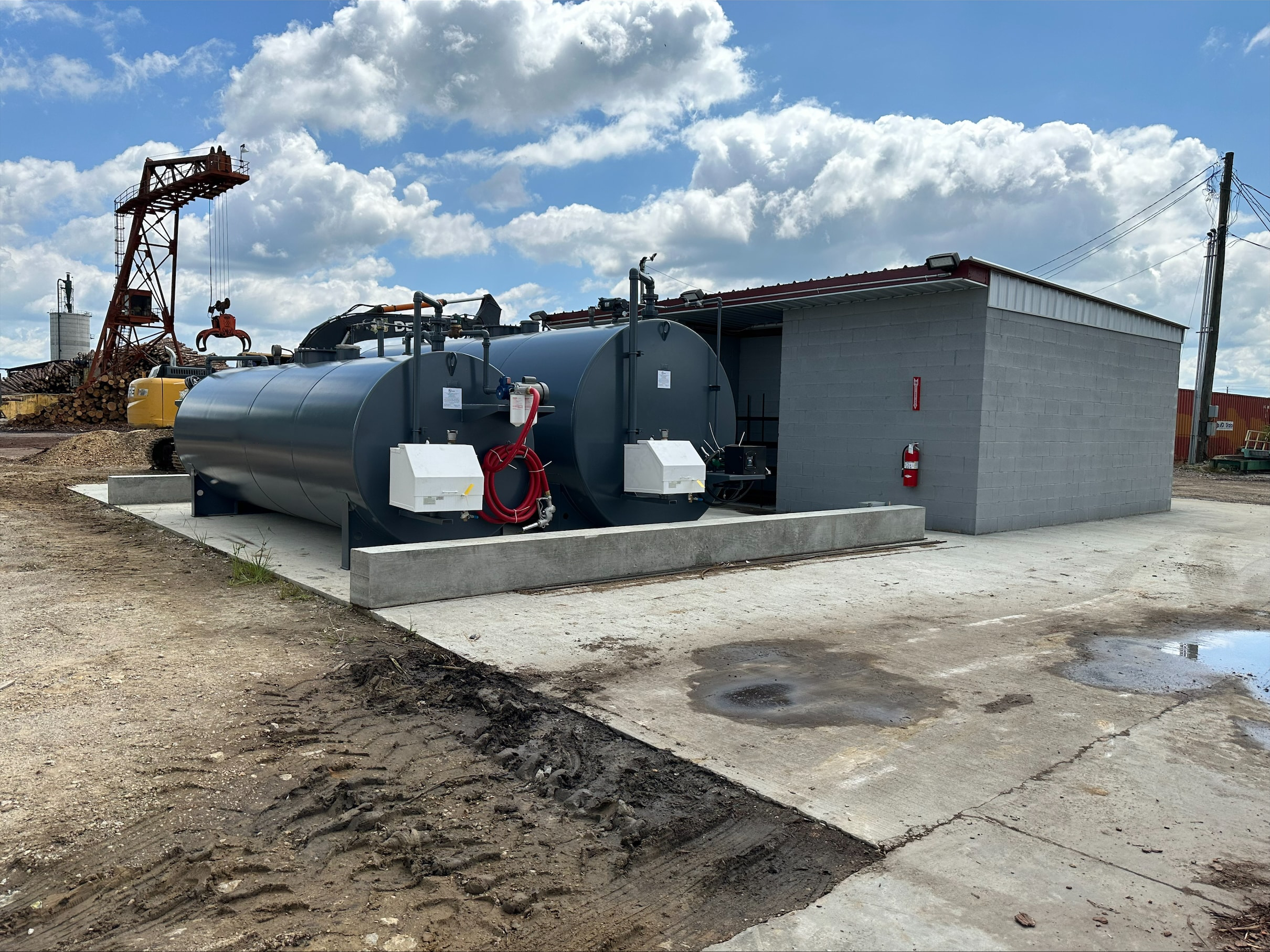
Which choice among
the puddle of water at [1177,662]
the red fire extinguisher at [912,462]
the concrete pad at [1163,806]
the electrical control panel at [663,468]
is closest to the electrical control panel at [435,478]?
the electrical control panel at [663,468]

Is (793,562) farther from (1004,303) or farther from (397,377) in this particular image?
(1004,303)

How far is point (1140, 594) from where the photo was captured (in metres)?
8.30

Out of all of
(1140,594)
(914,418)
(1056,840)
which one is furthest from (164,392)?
(1056,840)

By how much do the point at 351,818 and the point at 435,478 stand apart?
Result: 442 cm

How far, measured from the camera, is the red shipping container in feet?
113

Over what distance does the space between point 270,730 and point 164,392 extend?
19112mm

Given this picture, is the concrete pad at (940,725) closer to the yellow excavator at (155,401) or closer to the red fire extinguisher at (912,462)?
the red fire extinguisher at (912,462)

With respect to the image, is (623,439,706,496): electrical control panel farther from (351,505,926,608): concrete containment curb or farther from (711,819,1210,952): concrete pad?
(711,819,1210,952): concrete pad

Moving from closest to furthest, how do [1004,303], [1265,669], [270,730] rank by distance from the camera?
1. [270,730]
2. [1265,669]
3. [1004,303]

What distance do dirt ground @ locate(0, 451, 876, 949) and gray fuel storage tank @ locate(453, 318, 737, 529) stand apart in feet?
12.6

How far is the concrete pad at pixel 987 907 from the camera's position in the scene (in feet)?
9.08

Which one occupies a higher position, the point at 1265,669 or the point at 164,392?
the point at 164,392

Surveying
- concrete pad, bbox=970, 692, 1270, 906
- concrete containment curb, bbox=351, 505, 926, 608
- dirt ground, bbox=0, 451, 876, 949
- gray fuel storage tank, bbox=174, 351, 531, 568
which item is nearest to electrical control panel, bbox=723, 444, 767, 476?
concrete containment curb, bbox=351, 505, 926, 608

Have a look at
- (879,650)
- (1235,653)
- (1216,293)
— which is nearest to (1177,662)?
(1235,653)
